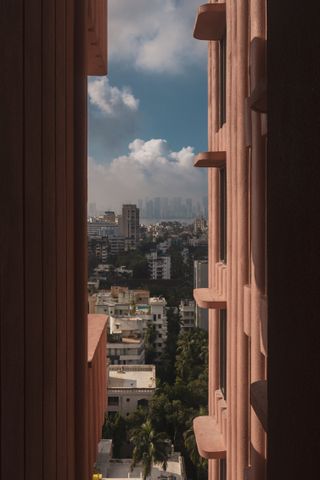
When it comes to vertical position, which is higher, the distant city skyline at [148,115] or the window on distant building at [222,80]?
the distant city skyline at [148,115]

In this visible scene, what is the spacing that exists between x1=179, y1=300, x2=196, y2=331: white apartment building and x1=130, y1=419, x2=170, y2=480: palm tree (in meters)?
4.97

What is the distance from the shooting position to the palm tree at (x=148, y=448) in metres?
19.9

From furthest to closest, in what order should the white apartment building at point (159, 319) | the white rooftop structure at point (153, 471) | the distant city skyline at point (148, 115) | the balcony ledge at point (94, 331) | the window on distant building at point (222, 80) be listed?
the distant city skyline at point (148, 115)
the white apartment building at point (159, 319)
the white rooftop structure at point (153, 471)
the window on distant building at point (222, 80)
the balcony ledge at point (94, 331)

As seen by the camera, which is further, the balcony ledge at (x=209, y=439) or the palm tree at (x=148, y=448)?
the palm tree at (x=148, y=448)

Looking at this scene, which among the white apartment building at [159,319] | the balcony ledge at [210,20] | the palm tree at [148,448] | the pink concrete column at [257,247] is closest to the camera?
the pink concrete column at [257,247]

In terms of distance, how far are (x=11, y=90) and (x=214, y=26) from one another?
435cm

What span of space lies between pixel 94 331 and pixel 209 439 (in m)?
2.21

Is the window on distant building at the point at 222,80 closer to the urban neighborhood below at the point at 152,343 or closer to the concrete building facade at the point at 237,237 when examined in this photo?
the concrete building facade at the point at 237,237

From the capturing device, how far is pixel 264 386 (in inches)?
98.9

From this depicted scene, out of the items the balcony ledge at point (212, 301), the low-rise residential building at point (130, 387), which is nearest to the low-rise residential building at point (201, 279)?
the low-rise residential building at point (130, 387)

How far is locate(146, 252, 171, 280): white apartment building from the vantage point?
22.7 m

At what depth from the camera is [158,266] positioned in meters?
23.1

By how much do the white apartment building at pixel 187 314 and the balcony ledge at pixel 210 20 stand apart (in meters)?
18.3

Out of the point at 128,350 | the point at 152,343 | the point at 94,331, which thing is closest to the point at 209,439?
the point at 94,331
